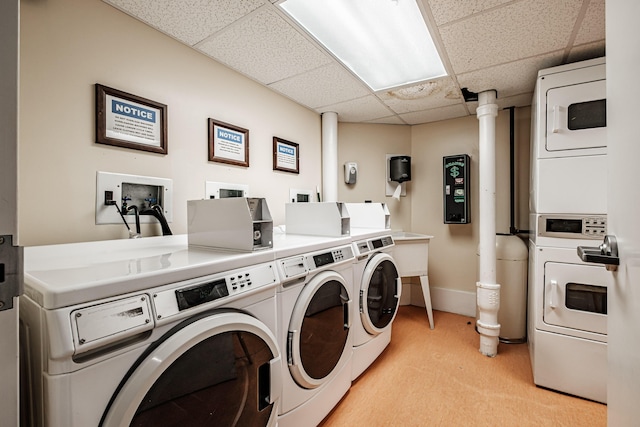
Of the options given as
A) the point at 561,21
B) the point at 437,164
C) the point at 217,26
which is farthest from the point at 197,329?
the point at 437,164

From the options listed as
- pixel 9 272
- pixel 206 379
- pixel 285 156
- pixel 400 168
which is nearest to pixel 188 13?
pixel 285 156

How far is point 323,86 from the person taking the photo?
2234mm

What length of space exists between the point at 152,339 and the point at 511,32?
218cm

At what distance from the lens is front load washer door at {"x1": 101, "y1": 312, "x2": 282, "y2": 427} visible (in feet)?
2.25

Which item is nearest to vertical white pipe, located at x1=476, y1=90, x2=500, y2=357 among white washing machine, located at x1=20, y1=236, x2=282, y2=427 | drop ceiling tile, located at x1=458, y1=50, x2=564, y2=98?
drop ceiling tile, located at x1=458, y1=50, x2=564, y2=98

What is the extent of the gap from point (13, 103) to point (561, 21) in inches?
85.8

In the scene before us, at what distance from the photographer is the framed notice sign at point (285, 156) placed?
7.64ft

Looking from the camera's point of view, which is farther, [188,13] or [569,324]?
[569,324]

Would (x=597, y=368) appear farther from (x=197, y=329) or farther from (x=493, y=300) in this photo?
(x=197, y=329)

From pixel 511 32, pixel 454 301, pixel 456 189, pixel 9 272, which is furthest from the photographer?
pixel 454 301

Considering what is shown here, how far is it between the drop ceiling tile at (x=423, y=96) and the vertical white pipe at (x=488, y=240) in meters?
0.31

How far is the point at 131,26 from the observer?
4.71ft

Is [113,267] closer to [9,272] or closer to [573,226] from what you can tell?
[9,272]

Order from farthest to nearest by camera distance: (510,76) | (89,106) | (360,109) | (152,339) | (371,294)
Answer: (360,109)
(510,76)
(371,294)
(89,106)
(152,339)
